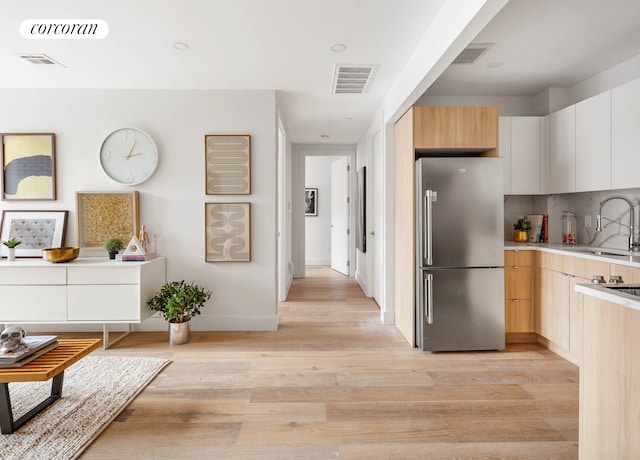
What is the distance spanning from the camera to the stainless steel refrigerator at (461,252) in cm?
317

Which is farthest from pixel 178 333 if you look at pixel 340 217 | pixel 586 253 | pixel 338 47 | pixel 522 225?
pixel 340 217

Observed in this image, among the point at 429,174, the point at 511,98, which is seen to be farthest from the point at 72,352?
the point at 511,98

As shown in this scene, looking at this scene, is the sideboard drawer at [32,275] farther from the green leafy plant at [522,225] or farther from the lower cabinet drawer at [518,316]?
the green leafy plant at [522,225]

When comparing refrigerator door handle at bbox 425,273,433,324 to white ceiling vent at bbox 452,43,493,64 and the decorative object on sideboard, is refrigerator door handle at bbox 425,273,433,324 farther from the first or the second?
the decorative object on sideboard

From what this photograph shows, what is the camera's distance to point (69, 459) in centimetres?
181

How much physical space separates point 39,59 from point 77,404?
8.96ft

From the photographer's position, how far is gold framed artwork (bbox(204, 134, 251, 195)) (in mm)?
3816

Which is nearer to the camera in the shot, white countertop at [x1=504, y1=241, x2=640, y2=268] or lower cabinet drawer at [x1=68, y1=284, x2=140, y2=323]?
white countertop at [x1=504, y1=241, x2=640, y2=268]

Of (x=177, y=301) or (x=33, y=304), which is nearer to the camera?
(x=33, y=304)

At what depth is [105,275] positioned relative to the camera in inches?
131

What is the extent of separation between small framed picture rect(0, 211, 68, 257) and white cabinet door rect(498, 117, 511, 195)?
4.42 meters

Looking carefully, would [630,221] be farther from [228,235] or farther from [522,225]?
[228,235]

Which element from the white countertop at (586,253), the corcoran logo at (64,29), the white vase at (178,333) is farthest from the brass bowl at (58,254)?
the white countertop at (586,253)

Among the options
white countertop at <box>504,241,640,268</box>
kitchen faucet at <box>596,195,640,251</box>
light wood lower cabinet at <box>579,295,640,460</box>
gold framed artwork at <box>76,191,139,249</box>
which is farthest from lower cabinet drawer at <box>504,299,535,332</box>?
gold framed artwork at <box>76,191,139,249</box>
